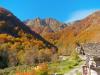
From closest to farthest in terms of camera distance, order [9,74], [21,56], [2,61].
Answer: [9,74] < [2,61] < [21,56]

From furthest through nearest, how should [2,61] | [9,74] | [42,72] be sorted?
1. [2,61]
2. [9,74]
3. [42,72]

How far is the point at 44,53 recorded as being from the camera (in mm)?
120938

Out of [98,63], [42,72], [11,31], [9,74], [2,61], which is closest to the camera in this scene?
[98,63]

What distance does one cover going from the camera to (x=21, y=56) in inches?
4205

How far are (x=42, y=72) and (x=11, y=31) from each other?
134935mm

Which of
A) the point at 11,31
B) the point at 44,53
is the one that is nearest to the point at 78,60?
the point at 44,53

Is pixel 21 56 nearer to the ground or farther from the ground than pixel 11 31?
nearer to the ground

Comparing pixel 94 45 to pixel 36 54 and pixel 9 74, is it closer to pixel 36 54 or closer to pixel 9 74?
pixel 9 74

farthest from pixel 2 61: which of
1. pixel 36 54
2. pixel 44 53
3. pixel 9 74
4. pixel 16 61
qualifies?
pixel 9 74

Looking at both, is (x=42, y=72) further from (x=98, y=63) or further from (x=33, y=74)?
(x=98, y=63)

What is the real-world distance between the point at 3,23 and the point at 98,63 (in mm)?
175011

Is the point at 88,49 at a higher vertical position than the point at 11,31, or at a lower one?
lower

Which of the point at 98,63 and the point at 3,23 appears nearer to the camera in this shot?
the point at 98,63

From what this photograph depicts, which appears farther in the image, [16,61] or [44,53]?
[44,53]
